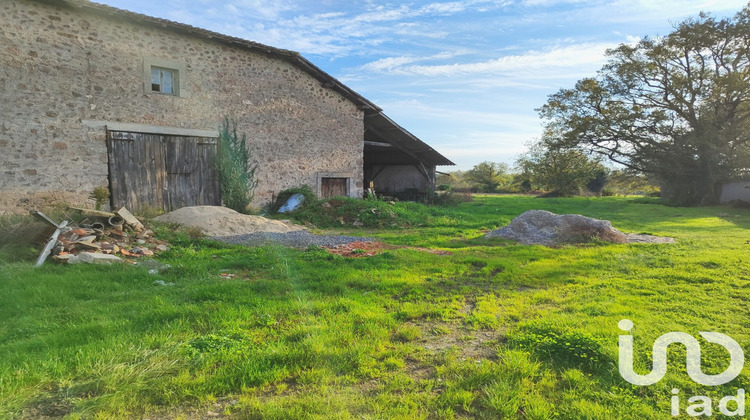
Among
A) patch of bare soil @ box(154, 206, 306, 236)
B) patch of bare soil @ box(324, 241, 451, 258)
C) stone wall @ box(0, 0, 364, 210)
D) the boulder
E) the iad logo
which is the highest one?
stone wall @ box(0, 0, 364, 210)

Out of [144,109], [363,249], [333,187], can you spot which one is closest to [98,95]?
[144,109]

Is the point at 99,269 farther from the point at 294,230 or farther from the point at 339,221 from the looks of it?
the point at 339,221

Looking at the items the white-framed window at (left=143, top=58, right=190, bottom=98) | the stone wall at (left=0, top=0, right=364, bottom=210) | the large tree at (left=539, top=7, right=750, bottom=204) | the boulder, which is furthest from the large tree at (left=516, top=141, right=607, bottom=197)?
the boulder

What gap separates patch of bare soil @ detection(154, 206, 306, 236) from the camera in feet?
32.8

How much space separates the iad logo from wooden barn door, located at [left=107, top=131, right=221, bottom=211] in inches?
481

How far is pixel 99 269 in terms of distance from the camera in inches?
228

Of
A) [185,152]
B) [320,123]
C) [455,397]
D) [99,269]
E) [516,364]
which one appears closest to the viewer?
[455,397]

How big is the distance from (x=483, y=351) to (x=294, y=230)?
337 inches

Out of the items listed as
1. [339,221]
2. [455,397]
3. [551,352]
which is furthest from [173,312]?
[339,221]

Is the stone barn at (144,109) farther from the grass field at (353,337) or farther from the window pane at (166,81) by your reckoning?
the grass field at (353,337)

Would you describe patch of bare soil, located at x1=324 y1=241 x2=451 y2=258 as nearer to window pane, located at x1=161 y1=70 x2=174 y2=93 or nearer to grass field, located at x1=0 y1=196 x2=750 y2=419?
grass field, located at x1=0 y1=196 x2=750 y2=419

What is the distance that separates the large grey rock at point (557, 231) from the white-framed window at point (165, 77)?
10344 millimetres

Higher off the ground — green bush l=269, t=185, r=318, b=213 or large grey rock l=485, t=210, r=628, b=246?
green bush l=269, t=185, r=318, b=213

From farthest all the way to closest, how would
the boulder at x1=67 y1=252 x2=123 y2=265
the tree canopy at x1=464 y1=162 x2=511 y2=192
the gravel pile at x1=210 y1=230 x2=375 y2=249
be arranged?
the tree canopy at x1=464 y1=162 x2=511 y2=192
the gravel pile at x1=210 y1=230 x2=375 y2=249
the boulder at x1=67 y1=252 x2=123 y2=265
